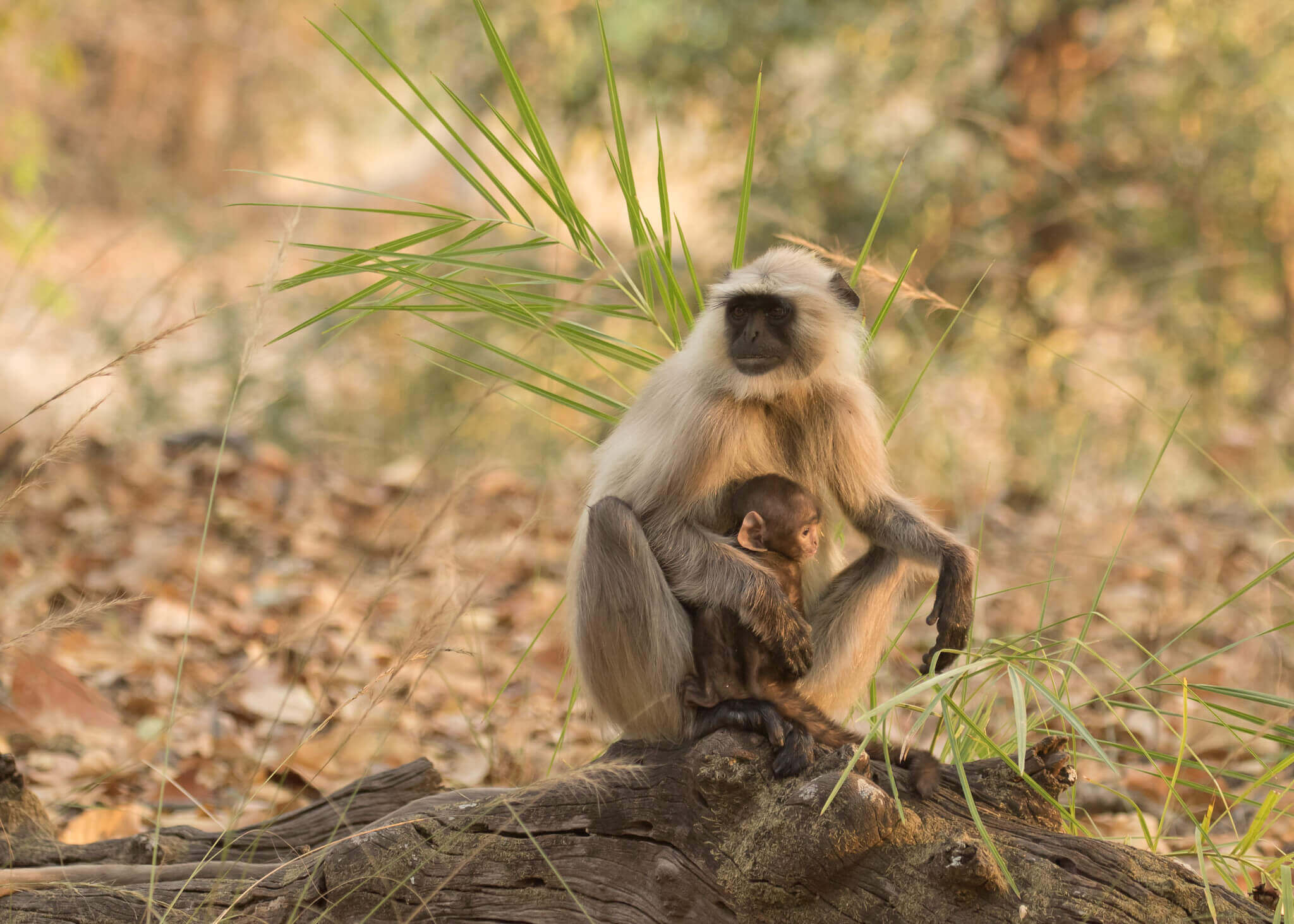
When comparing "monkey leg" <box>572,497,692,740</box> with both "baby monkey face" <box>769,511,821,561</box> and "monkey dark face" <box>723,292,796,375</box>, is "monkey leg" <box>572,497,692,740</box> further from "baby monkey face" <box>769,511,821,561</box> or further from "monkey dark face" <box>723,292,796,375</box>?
"monkey dark face" <box>723,292,796,375</box>

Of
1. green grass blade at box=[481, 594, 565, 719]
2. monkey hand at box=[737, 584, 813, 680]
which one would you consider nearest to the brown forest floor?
green grass blade at box=[481, 594, 565, 719]

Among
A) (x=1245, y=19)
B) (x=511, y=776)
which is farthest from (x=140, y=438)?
(x=1245, y=19)

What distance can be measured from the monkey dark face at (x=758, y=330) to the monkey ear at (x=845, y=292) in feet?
0.86

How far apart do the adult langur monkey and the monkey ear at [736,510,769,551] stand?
6 cm

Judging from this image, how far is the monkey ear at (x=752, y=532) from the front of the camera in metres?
3.18

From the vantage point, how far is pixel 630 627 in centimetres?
302

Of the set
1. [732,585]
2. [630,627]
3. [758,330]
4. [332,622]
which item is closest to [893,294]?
[758,330]

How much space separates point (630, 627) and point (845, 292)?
126cm

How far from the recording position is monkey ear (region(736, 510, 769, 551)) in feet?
10.4

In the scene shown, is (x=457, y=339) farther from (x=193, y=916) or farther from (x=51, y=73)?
(x=193, y=916)

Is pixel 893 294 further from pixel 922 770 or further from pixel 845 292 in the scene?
pixel 922 770

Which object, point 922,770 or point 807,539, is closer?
point 922,770

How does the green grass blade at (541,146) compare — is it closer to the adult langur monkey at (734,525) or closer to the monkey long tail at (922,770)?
the adult langur monkey at (734,525)

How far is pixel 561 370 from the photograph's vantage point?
8477 mm
